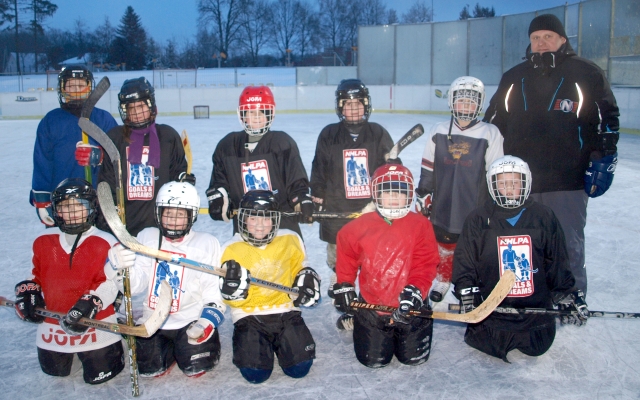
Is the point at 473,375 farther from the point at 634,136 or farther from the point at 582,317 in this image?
the point at 634,136

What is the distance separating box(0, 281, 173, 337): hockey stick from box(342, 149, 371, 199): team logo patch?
134cm

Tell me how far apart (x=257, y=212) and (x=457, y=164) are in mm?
1108

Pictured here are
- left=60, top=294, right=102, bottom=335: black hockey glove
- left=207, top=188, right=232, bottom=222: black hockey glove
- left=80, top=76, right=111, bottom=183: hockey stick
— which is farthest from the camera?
left=207, top=188, right=232, bottom=222: black hockey glove

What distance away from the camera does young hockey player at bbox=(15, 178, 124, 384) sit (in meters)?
2.41

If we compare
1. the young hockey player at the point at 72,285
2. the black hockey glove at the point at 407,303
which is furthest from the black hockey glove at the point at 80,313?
the black hockey glove at the point at 407,303

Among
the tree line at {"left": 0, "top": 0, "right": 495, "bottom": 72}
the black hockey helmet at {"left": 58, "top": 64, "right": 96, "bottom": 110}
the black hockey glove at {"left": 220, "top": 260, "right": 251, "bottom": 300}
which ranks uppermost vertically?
the tree line at {"left": 0, "top": 0, "right": 495, "bottom": 72}

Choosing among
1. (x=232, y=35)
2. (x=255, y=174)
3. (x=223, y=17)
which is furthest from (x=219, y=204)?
(x=223, y=17)

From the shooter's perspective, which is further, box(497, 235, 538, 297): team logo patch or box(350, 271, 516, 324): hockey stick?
box(497, 235, 538, 297): team logo patch

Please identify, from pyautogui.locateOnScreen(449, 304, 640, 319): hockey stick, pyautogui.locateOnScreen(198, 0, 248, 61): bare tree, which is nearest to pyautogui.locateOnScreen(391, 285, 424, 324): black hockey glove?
pyautogui.locateOnScreen(449, 304, 640, 319): hockey stick

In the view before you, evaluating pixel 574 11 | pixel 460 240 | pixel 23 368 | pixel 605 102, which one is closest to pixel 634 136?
pixel 574 11

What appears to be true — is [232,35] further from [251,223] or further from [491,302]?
[491,302]

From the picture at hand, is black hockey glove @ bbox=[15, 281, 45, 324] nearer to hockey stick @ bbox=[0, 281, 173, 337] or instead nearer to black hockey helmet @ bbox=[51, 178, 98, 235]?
hockey stick @ bbox=[0, 281, 173, 337]

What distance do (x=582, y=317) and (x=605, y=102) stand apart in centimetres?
110

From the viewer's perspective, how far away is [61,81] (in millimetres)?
3143
